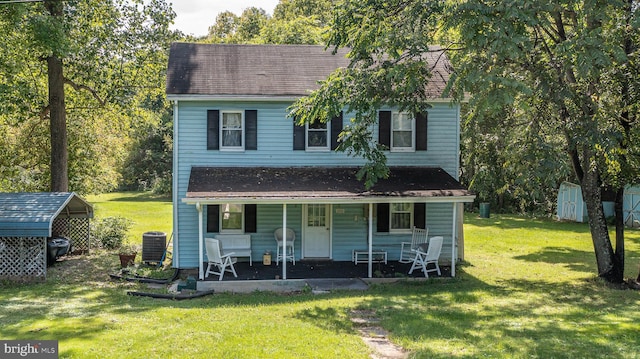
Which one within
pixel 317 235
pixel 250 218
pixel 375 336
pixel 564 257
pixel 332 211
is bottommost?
pixel 564 257

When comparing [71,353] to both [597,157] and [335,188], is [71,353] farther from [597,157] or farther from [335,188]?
[597,157]

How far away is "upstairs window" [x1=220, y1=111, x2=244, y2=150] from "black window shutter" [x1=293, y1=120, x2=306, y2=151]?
1.53 m

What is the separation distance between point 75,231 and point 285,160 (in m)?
8.27

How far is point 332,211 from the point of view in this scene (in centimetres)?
1678

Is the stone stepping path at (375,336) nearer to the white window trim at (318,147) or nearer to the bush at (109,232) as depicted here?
the white window trim at (318,147)

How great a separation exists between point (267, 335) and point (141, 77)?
1579cm

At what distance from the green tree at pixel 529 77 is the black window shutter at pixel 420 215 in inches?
120

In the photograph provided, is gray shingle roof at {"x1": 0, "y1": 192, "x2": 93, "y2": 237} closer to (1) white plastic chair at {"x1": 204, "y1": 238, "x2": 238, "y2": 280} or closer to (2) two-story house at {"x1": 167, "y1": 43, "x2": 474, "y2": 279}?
(2) two-story house at {"x1": 167, "y1": 43, "x2": 474, "y2": 279}

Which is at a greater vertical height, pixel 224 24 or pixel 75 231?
pixel 224 24

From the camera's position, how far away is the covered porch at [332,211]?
14.6 metres

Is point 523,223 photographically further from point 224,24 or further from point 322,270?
point 224,24

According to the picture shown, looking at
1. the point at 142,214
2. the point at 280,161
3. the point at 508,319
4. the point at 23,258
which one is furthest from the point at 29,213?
the point at 142,214

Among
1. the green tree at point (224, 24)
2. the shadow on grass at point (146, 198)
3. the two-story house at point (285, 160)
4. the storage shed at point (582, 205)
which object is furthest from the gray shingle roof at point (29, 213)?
the green tree at point (224, 24)

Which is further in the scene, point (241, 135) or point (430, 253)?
point (241, 135)
